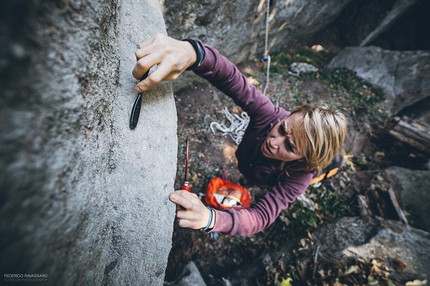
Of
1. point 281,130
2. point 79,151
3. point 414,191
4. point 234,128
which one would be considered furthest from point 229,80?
point 414,191

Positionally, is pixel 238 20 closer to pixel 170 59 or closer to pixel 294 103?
pixel 294 103

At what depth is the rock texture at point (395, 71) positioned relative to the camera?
5.12m

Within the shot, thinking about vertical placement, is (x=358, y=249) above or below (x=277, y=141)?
below

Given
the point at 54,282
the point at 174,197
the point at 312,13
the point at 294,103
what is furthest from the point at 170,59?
the point at 312,13

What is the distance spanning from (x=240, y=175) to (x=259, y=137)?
5.71ft

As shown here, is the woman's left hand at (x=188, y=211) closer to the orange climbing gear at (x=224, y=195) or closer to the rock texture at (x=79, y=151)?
the rock texture at (x=79, y=151)

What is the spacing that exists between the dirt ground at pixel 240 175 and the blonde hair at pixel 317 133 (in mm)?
1792

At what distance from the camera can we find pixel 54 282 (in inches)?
22.5

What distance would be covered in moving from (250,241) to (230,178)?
1145 mm

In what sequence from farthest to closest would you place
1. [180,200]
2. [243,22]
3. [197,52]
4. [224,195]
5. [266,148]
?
[243,22]
[224,195]
[266,148]
[197,52]
[180,200]

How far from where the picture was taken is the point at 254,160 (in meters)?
2.43

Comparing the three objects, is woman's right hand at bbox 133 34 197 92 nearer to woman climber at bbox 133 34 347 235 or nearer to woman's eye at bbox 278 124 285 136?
woman climber at bbox 133 34 347 235

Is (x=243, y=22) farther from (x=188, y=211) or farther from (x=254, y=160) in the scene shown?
(x=188, y=211)

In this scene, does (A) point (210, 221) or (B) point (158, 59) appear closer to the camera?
(B) point (158, 59)
